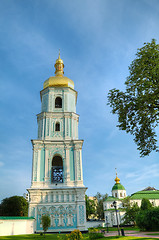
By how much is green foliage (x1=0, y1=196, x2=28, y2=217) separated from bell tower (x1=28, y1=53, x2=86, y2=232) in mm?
21160

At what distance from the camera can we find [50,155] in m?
23.0

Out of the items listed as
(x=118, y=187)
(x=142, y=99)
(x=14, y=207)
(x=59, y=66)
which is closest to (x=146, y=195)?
(x=118, y=187)

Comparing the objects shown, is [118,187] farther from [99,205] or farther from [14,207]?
[14,207]

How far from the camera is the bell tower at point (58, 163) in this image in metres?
20.0

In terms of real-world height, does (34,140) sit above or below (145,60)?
below

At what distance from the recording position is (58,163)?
85.7ft

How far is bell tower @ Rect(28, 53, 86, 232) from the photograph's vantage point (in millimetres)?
20031

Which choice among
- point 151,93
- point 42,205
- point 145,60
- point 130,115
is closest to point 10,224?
point 42,205

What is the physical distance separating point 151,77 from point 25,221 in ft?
51.3

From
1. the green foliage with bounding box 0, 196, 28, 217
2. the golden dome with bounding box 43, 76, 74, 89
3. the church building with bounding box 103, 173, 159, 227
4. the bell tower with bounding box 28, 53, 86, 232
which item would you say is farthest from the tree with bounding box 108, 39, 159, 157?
the church building with bounding box 103, 173, 159, 227

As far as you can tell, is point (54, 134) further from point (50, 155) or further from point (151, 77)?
point (151, 77)

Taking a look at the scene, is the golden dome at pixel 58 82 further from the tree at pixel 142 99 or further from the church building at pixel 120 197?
the church building at pixel 120 197

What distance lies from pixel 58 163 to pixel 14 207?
22125 mm

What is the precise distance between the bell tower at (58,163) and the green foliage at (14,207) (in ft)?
69.4
